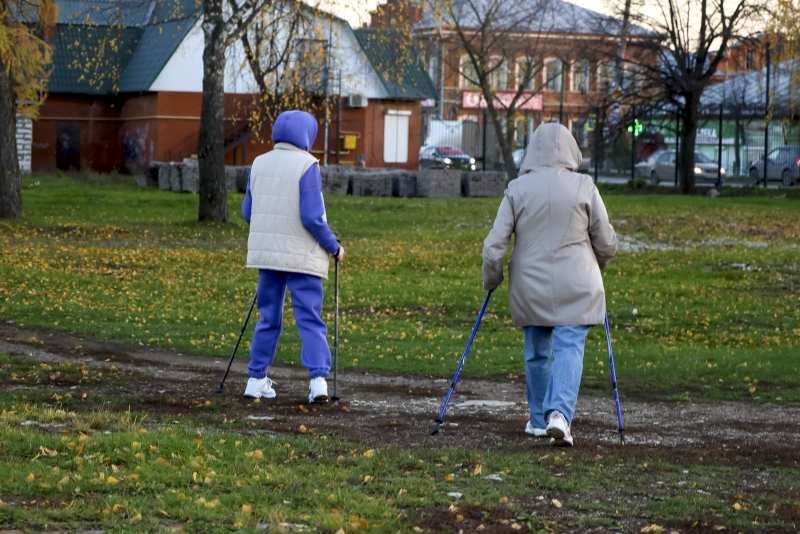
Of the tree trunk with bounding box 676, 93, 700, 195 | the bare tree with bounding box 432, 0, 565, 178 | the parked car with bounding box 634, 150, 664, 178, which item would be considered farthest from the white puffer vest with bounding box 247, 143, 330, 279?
the parked car with bounding box 634, 150, 664, 178

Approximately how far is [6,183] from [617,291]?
12.3 meters

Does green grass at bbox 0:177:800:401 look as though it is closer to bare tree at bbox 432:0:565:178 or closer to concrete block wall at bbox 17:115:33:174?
bare tree at bbox 432:0:565:178

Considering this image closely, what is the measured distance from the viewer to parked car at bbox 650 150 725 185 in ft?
147

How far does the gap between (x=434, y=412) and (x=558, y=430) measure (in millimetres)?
1549

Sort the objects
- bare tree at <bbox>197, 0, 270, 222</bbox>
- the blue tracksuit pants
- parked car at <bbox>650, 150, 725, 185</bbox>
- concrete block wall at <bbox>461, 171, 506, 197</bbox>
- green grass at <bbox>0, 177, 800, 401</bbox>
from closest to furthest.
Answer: the blue tracksuit pants, green grass at <bbox>0, 177, 800, 401</bbox>, bare tree at <bbox>197, 0, 270, 222</bbox>, concrete block wall at <bbox>461, 171, 506, 197</bbox>, parked car at <bbox>650, 150, 725, 185</bbox>

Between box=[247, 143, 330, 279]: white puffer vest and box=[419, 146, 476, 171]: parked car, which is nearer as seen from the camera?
box=[247, 143, 330, 279]: white puffer vest

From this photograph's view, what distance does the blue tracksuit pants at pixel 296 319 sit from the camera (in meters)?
7.74

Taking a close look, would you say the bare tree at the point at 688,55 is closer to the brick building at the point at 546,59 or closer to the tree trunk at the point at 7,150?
the brick building at the point at 546,59

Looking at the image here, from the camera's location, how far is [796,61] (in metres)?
26.4

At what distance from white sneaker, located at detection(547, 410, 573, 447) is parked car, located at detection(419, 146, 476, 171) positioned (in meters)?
42.3

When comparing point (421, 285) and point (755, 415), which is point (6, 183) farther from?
point (755, 415)

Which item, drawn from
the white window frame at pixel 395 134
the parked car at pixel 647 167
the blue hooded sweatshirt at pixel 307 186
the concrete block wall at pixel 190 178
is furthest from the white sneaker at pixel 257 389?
the parked car at pixel 647 167

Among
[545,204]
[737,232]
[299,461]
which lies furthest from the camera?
[737,232]

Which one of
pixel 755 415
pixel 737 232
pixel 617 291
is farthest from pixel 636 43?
pixel 755 415
